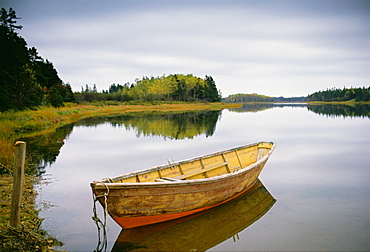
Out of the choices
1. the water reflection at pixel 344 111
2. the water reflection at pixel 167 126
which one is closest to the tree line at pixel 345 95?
the water reflection at pixel 344 111

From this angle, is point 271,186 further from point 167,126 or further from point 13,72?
point 13,72

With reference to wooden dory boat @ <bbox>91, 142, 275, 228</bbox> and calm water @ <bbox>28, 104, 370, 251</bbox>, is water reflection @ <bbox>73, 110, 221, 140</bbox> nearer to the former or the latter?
calm water @ <bbox>28, 104, 370, 251</bbox>

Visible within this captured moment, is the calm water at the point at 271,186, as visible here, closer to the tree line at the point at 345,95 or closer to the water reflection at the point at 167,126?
the water reflection at the point at 167,126

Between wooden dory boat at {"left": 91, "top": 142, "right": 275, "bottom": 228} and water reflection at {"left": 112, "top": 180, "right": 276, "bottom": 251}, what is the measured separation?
19cm

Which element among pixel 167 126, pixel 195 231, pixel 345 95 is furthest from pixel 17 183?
pixel 345 95

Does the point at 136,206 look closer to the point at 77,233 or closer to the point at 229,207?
the point at 77,233

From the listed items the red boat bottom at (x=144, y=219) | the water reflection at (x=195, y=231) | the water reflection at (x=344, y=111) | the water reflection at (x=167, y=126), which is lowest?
the water reflection at (x=195, y=231)

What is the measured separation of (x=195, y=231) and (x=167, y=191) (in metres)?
1.21

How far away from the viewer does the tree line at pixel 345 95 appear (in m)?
142

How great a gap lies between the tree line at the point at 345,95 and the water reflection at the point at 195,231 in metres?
153

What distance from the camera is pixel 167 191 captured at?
21.9 ft

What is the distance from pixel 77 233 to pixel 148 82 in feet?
302

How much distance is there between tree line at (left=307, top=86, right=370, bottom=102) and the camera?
142125mm

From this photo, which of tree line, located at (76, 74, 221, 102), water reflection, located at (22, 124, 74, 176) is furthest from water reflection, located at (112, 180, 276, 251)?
tree line, located at (76, 74, 221, 102)
